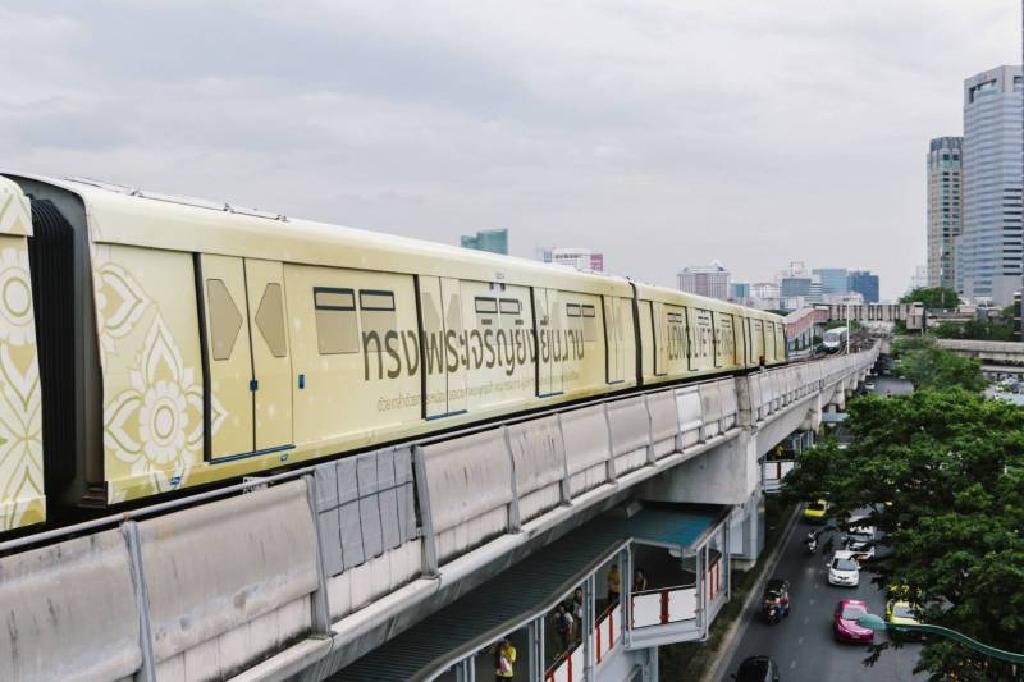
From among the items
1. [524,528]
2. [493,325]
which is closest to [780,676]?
[493,325]

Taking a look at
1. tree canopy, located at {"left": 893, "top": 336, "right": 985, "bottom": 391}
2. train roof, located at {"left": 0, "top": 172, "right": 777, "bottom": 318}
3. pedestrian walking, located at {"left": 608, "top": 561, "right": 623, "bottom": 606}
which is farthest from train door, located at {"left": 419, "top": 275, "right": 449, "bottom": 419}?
tree canopy, located at {"left": 893, "top": 336, "right": 985, "bottom": 391}

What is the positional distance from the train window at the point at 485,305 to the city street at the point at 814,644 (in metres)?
16.1

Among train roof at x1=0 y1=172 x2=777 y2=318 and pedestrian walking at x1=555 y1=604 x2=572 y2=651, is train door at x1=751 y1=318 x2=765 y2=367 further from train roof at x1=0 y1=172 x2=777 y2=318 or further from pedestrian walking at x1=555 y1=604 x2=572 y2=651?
train roof at x1=0 y1=172 x2=777 y2=318

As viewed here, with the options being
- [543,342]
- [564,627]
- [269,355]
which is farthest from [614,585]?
[269,355]

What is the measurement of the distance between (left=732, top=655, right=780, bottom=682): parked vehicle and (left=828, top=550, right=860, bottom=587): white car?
13.2 meters

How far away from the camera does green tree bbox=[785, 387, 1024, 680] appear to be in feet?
56.2

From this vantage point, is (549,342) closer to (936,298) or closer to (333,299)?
(333,299)

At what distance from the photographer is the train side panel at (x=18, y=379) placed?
6489 millimetres

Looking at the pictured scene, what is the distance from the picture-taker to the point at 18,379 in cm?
662

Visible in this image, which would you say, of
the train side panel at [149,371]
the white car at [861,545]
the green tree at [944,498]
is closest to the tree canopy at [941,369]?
the white car at [861,545]

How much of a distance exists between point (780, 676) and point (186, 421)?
22.5 metres

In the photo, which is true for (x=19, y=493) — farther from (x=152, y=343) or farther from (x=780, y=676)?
(x=780, y=676)

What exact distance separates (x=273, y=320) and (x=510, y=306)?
6295 mm

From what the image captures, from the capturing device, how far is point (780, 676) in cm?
2650
